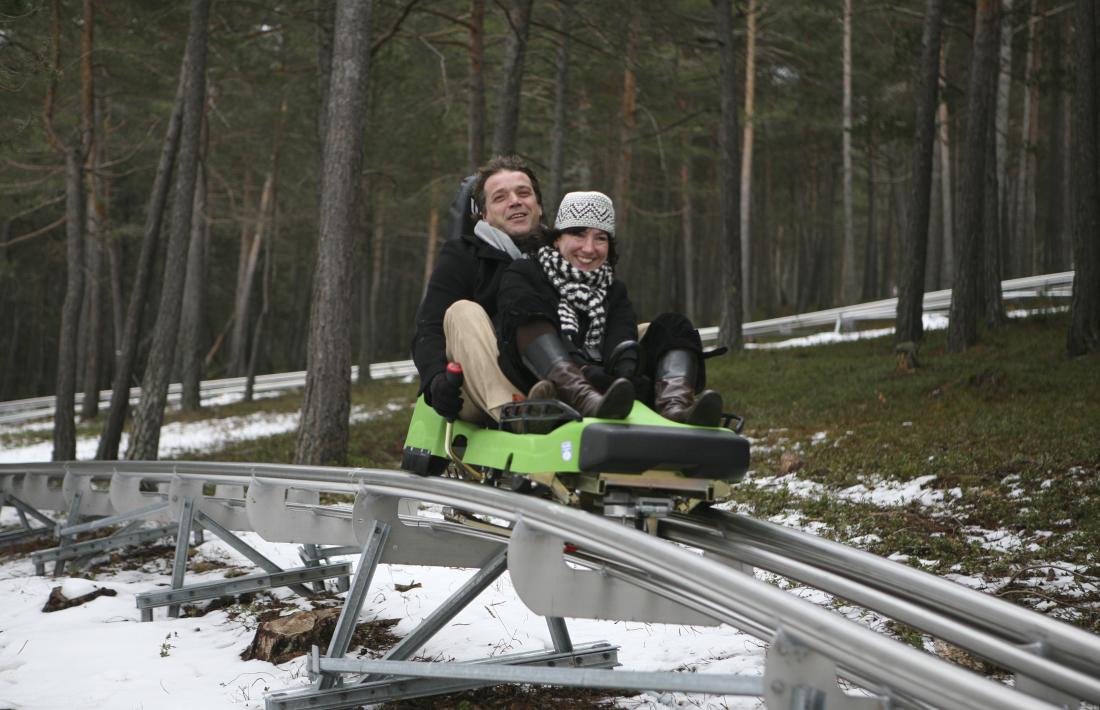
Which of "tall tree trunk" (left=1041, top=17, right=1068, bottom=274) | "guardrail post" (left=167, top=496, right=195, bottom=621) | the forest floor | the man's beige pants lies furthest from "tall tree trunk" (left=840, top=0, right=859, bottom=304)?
the man's beige pants

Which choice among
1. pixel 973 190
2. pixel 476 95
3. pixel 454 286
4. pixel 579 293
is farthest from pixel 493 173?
pixel 973 190

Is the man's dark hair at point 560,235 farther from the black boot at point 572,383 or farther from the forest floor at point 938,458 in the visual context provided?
the forest floor at point 938,458

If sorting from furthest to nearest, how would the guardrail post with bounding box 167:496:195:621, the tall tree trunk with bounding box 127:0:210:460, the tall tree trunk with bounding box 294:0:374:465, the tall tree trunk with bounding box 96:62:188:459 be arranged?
the tall tree trunk with bounding box 96:62:188:459 < the tall tree trunk with bounding box 127:0:210:460 < the tall tree trunk with bounding box 294:0:374:465 < the guardrail post with bounding box 167:496:195:621

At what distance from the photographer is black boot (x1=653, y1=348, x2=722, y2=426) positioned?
3.70 meters

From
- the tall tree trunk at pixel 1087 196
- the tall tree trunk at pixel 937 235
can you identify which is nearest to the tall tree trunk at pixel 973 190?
the tall tree trunk at pixel 1087 196

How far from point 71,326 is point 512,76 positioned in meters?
7.71

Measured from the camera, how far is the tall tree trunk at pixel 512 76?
45.8 feet

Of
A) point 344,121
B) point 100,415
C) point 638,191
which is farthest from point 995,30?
point 100,415

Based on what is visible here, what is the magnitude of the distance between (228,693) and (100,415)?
69.3 ft

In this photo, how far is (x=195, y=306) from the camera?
22578mm

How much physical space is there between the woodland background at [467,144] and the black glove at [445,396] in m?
5.68

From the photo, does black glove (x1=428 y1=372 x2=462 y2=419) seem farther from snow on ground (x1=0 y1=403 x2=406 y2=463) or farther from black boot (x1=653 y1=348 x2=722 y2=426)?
snow on ground (x1=0 y1=403 x2=406 y2=463)

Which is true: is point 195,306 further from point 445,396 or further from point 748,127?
point 445,396

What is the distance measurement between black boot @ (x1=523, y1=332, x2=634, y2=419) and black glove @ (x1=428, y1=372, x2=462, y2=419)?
0.34 m
